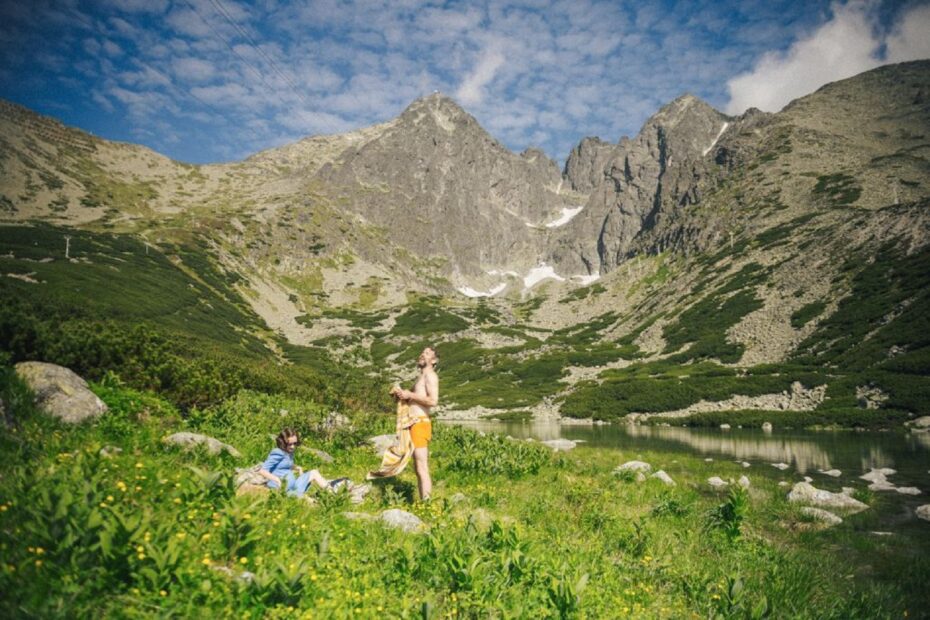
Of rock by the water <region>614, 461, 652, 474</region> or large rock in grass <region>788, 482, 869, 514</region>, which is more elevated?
rock by the water <region>614, 461, 652, 474</region>

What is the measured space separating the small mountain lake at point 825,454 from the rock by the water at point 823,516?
1744 millimetres

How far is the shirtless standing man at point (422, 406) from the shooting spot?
32.4ft

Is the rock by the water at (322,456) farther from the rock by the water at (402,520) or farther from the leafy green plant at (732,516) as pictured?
the leafy green plant at (732,516)

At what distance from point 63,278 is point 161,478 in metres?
104

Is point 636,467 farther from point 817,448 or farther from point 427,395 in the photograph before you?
point 817,448

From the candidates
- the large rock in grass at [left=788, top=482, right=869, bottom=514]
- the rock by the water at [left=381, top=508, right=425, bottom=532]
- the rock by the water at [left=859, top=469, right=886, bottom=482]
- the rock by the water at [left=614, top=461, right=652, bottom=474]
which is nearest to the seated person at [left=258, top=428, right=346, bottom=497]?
the rock by the water at [left=381, top=508, right=425, bottom=532]

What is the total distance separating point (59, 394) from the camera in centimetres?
991

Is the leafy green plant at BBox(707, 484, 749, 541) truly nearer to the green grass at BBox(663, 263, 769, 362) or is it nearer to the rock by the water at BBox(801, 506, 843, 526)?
the rock by the water at BBox(801, 506, 843, 526)

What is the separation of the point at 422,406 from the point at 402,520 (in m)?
2.83

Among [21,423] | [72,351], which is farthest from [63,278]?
[21,423]

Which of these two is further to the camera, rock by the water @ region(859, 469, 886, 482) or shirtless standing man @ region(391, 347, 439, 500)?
rock by the water @ region(859, 469, 886, 482)

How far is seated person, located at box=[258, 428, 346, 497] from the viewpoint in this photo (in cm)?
928

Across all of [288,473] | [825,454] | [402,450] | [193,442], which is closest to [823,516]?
[402,450]

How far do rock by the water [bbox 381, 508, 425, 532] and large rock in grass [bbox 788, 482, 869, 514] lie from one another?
15466 millimetres
